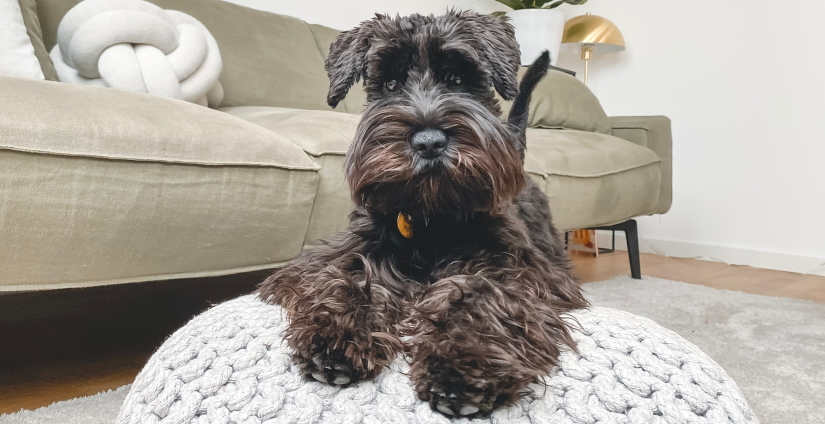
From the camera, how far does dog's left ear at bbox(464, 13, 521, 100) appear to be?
1.21m

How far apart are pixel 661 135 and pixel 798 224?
4.75ft

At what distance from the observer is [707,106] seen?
435 centimetres

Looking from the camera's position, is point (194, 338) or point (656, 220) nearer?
point (194, 338)

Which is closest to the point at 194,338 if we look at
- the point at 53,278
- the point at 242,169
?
the point at 53,278

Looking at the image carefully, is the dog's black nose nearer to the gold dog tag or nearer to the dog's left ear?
the gold dog tag

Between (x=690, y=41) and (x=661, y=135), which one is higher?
(x=690, y=41)

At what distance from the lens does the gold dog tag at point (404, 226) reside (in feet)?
3.80

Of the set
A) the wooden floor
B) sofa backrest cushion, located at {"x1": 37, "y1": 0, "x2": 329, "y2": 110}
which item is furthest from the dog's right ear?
sofa backrest cushion, located at {"x1": 37, "y1": 0, "x2": 329, "y2": 110}

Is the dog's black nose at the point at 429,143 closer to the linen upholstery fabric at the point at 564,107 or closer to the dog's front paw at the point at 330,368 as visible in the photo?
the dog's front paw at the point at 330,368

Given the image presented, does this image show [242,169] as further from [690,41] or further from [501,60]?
[690,41]

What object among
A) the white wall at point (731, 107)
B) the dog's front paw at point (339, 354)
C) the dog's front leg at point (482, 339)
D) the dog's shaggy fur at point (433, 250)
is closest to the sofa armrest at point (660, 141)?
the white wall at point (731, 107)

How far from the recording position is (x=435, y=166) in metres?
0.95

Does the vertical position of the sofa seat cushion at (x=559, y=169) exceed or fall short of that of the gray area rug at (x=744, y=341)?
it exceeds it

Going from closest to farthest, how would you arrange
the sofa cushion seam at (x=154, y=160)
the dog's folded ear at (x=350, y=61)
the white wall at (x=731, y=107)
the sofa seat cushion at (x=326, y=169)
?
1. the sofa cushion seam at (x=154, y=160)
2. the dog's folded ear at (x=350, y=61)
3. the sofa seat cushion at (x=326, y=169)
4. the white wall at (x=731, y=107)
